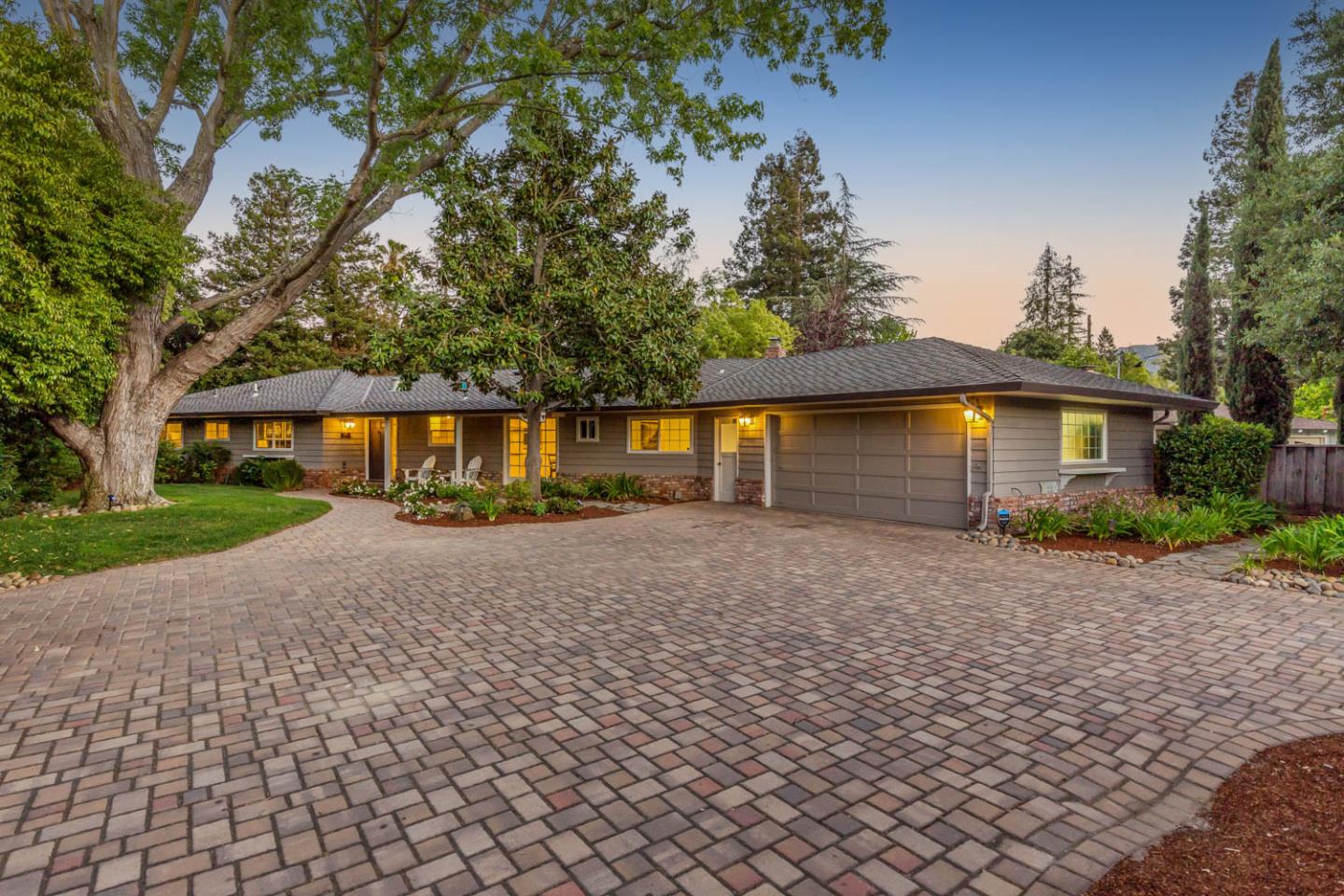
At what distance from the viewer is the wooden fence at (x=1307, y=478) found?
1067 centimetres

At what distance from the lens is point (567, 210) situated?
11.0 meters

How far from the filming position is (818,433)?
11750 millimetres

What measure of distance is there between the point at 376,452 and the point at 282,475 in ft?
8.35

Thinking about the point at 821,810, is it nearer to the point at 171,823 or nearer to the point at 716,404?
the point at 171,823

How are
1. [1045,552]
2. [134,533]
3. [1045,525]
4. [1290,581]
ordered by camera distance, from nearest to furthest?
[1290,581] < [1045,552] < [134,533] < [1045,525]

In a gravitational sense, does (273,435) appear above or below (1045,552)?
above

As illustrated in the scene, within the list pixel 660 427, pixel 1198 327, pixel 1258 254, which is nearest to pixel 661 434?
pixel 660 427

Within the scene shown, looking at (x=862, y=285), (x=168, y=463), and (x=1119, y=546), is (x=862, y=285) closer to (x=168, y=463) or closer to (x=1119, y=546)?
(x=1119, y=546)

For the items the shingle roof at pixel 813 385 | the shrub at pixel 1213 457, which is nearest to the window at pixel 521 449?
the shingle roof at pixel 813 385

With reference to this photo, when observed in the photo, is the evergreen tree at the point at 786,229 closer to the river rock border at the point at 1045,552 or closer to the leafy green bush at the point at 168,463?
the river rock border at the point at 1045,552

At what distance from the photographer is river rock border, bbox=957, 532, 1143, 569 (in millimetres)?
7191

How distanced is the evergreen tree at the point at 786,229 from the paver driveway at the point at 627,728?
27496mm

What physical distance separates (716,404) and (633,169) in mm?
4733

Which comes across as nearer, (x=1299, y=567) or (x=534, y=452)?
(x=1299, y=567)
